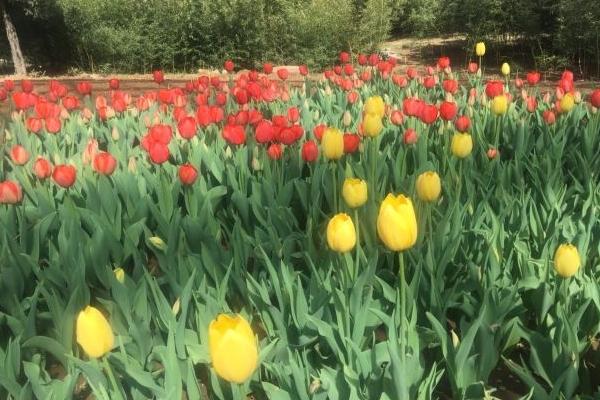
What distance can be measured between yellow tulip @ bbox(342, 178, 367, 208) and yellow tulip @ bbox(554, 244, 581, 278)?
475mm

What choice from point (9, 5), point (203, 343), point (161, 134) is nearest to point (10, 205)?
point (161, 134)

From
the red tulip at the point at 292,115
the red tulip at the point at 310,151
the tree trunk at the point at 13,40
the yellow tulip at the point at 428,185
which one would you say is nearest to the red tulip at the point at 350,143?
the red tulip at the point at 310,151

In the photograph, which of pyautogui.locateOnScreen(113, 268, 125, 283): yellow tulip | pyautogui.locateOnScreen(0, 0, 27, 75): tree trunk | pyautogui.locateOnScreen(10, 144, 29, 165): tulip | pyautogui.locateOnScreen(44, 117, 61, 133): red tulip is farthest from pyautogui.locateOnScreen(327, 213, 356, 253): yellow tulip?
pyautogui.locateOnScreen(0, 0, 27, 75): tree trunk

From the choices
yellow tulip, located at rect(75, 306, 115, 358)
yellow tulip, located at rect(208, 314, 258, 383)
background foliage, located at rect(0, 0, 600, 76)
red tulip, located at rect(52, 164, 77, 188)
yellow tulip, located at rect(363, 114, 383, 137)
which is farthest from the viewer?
background foliage, located at rect(0, 0, 600, 76)

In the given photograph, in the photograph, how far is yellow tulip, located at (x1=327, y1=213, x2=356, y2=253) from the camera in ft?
4.54

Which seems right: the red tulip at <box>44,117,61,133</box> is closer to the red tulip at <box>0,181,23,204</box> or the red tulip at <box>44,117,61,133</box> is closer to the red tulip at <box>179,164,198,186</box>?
the red tulip at <box>0,181,23,204</box>

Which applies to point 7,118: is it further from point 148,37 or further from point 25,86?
point 148,37

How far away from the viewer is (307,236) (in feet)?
6.18

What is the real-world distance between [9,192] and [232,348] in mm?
1309

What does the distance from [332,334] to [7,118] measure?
3.88 m

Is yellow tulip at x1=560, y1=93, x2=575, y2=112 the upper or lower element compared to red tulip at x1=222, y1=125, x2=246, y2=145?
lower

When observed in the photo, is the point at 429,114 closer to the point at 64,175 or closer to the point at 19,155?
the point at 64,175

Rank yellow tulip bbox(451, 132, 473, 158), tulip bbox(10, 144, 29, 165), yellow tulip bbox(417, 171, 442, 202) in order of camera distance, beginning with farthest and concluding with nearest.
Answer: tulip bbox(10, 144, 29, 165)
yellow tulip bbox(451, 132, 473, 158)
yellow tulip bbox(417, 171, 442, 202)

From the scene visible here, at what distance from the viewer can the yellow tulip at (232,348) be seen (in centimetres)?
97
